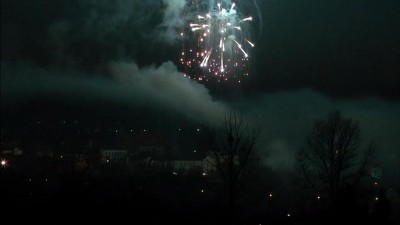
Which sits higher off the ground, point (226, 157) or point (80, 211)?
point (226, 157)

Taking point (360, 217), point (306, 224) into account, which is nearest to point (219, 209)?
point (306, 224)

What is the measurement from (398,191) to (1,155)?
2924cm

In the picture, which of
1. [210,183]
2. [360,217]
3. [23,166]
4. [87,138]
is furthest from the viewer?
[87,138]

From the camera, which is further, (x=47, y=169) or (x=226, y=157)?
(x=47, y=169)

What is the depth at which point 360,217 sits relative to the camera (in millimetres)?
17547

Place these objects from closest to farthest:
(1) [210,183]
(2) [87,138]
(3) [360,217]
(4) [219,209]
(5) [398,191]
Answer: (3) [360,217]
(4) [219,209]
(5) [398,191]
(1) [210,183]
(2) [87,138]

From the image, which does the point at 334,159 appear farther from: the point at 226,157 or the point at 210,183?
the point at 210,183

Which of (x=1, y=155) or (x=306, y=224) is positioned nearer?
(x=306, y=224)

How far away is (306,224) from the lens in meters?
22.0

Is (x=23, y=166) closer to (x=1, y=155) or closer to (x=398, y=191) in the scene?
(x=1, y=155)

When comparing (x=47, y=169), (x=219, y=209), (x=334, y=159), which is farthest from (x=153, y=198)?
(x=47, y=169)

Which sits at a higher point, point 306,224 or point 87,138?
point 87,138

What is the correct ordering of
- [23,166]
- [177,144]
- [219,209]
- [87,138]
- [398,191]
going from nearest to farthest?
1. [219,209]
2. [398,191]
3. [23,166]
4. [87,138]
5. [177,144]

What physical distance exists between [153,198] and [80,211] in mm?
5873
